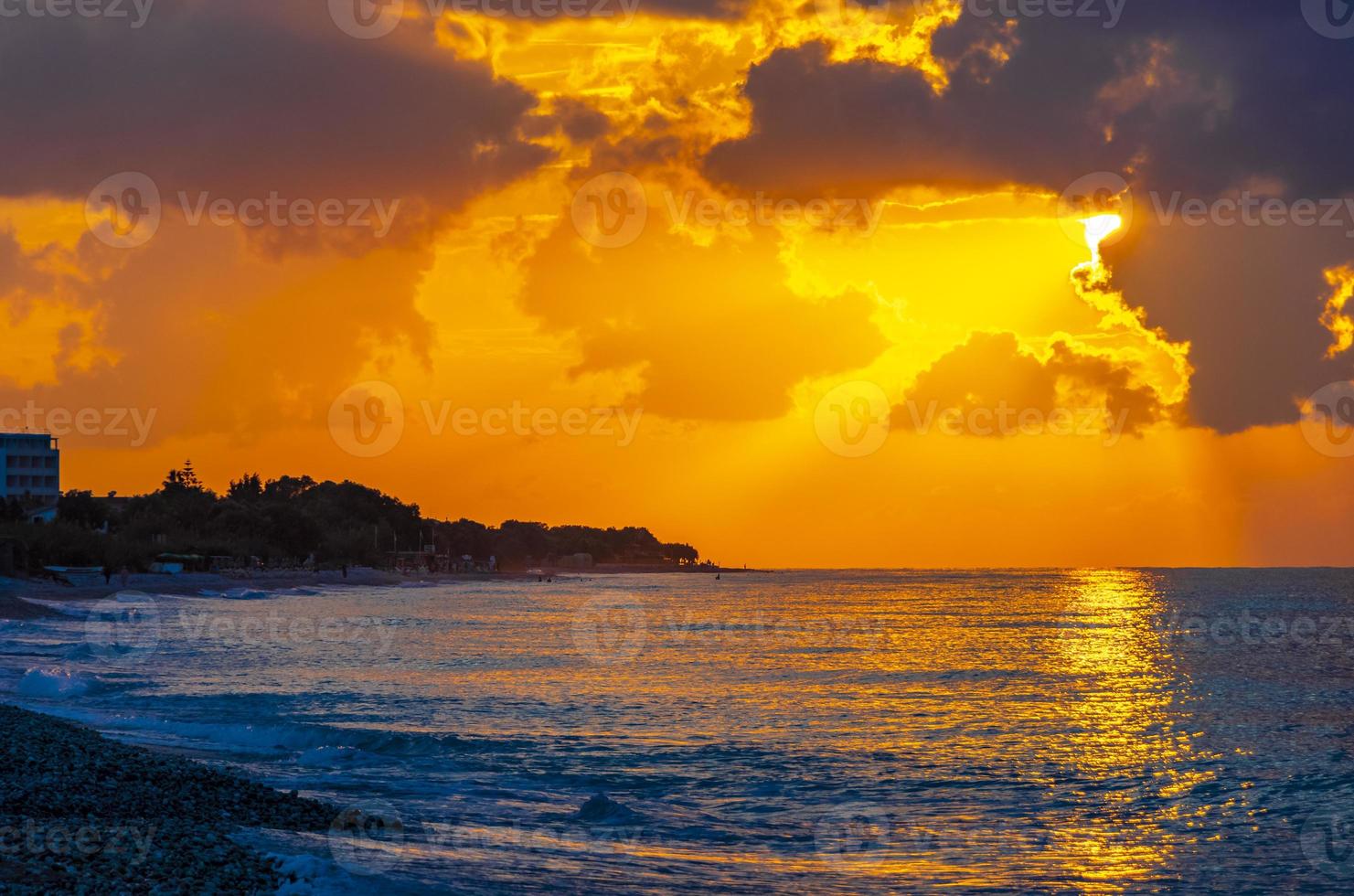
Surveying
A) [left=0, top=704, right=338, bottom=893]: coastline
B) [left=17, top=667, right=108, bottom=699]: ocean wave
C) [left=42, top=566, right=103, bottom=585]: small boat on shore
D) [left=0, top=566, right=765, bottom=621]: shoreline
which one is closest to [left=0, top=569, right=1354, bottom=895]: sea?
[left=17, top=667, right=108, bottom=699]: ocean wave

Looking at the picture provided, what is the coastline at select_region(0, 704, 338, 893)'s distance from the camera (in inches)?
577

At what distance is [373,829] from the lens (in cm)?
2017

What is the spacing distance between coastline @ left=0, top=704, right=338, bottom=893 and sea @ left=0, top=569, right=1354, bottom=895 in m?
0.90

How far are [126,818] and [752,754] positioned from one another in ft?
50.3

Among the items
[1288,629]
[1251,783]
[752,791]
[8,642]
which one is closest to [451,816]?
[752,791]

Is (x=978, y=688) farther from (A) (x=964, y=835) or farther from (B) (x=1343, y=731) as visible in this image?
(A) (x=964, y=835)

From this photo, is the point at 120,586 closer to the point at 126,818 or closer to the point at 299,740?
the point at 299,740

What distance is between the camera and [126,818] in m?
18.1

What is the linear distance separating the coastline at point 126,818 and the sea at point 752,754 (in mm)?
901

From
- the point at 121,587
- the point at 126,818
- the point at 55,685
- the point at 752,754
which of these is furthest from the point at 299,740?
the point at 121,587

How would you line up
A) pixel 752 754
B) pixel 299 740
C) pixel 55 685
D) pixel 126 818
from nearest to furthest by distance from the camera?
pixel 126 818 → pixel 752 754 → pixel 299 740 → pixel 55 685

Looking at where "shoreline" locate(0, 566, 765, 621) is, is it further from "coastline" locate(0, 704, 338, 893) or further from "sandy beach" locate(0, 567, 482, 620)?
"coastline" locate(0, 704, 338, 893)

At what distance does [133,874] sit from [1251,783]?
2192 cm

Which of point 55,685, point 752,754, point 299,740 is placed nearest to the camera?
point 752,754
